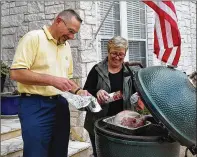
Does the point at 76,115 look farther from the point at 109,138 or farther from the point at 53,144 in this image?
the point at 109,138

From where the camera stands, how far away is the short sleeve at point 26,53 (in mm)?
2377

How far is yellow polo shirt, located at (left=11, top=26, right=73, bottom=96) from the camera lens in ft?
7.90

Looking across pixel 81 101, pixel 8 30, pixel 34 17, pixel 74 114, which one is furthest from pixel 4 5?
pixel 81 101

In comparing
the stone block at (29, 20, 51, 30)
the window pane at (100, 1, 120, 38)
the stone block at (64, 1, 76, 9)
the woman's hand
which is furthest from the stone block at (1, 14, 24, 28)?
the woman's hand

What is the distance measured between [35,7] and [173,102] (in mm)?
3344

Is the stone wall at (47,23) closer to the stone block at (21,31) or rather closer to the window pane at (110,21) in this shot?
the stone block at (21,31)

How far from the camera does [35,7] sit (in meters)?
4.68

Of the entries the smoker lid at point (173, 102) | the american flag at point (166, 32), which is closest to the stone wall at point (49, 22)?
the american flag at point (166, 32)

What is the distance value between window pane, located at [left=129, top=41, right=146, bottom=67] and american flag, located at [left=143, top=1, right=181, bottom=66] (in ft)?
7.96

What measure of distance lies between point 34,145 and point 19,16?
294 centimetres

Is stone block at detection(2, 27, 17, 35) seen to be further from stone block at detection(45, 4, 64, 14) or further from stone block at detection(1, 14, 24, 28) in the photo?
stone block at detection(45, 4, 64, 14)

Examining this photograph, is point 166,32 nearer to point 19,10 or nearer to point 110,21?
point 110,21

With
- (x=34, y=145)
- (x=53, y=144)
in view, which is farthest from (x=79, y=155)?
(x=34, y=145)

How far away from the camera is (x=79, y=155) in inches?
162
